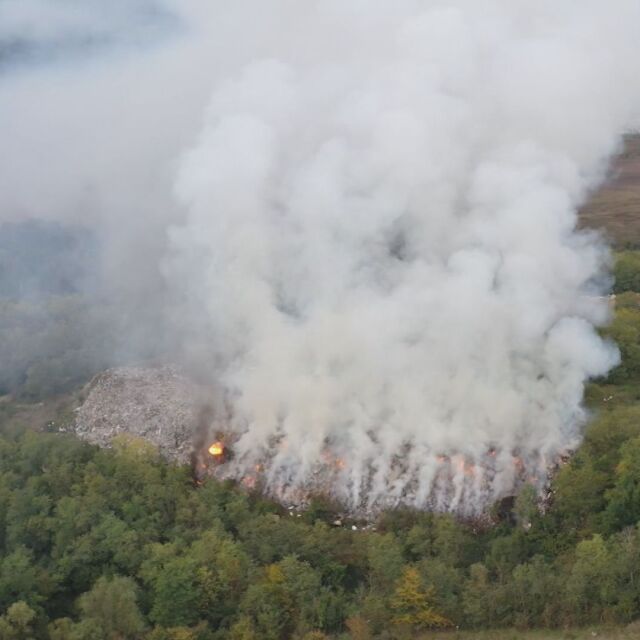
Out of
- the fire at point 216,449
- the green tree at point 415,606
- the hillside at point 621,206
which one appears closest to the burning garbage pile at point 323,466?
the fire at point 216,449

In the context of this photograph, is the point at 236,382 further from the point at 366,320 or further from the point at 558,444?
the point at 558,444

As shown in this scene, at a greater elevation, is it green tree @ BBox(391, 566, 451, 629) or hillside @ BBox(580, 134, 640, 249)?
green tree @ BBox(391, 566, 451, 629)

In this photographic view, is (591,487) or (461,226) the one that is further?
(461,226)

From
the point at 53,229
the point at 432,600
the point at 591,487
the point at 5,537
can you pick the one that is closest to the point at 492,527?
the point at 591,487

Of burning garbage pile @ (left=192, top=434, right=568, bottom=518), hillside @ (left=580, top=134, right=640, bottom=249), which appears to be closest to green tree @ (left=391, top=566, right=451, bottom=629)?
burning garbage pile @ (left=192, top=434, right=568, bottom=518)

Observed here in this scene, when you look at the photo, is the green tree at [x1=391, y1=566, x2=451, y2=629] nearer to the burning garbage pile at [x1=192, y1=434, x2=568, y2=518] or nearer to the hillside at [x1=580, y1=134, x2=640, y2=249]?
the burning garbage pile at [x1=192, y1=434, x2=568, y2=518]

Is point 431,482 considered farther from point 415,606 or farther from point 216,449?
point 216,449
